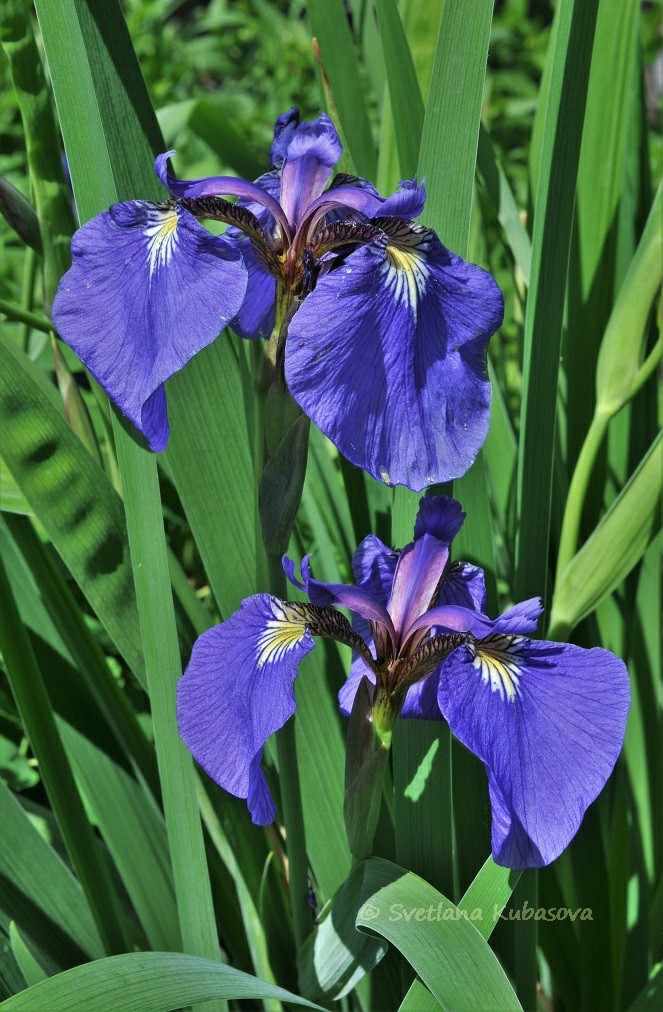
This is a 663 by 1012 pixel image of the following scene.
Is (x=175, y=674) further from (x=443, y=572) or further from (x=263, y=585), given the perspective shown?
(x=443, y=572)

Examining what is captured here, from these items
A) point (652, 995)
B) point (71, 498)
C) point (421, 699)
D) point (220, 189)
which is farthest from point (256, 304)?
point (652, 995)

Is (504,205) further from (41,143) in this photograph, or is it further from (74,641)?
(74,641)

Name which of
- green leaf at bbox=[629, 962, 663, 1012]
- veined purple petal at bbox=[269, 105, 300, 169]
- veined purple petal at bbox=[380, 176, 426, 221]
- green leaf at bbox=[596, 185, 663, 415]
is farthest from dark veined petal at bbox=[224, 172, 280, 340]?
green leaf at bbox=[629, 962, 663, 1012]

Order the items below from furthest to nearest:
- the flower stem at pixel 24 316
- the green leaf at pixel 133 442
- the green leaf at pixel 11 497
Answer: the flower stem at pixel 24 316 → the green leaf at pixel 11 497 → the green leaf at pixel 133 442

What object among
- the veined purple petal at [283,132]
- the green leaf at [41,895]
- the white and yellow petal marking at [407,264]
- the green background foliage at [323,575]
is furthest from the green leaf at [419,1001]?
the veined purple petal at [283,132]

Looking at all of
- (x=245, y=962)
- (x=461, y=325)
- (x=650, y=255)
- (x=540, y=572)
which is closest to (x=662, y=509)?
(x=540, y=572)

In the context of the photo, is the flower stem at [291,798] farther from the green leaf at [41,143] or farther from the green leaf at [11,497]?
the green leaf at [41,143]
